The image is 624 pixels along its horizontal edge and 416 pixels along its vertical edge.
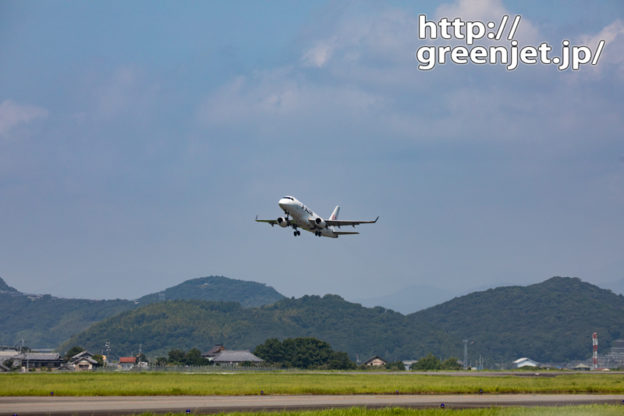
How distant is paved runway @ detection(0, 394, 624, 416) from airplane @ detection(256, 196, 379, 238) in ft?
94.4

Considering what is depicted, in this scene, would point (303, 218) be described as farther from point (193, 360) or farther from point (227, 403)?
point (193, 360)

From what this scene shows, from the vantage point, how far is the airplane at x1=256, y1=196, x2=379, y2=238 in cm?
9081

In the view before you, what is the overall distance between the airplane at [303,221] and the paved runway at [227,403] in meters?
28.8

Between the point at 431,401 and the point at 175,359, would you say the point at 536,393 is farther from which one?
the point at 175,359

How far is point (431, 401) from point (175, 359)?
477ft

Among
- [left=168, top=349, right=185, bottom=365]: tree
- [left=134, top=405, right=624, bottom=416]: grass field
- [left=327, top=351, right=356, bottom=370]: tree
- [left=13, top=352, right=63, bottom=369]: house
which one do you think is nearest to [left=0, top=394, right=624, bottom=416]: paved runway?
[left=134, top=405, right=624, bottom=416]: grass field

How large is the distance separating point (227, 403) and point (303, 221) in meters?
40.3

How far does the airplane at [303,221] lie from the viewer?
90.8m

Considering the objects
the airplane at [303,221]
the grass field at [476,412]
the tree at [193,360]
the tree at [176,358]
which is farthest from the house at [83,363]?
the grass field at [476,412]

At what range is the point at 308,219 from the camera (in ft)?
311

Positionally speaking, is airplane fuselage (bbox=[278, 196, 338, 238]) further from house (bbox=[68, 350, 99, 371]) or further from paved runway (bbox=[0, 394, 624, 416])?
house (bbox=[68, 350, 99, 371])

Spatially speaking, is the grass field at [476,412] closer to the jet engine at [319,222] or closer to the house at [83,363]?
the jet engine at [319,222]

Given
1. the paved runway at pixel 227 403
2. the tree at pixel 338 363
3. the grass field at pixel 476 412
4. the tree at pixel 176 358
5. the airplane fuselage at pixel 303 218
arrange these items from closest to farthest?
1. the grass field at pixel 476 412
2. the paved runway at pixel 227 403
3. the airplane fuselage at pixel 303 218
4. the tree at pixel 338 363
5. the tree at pixel 176 358

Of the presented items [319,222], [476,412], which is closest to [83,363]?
[319,222]
